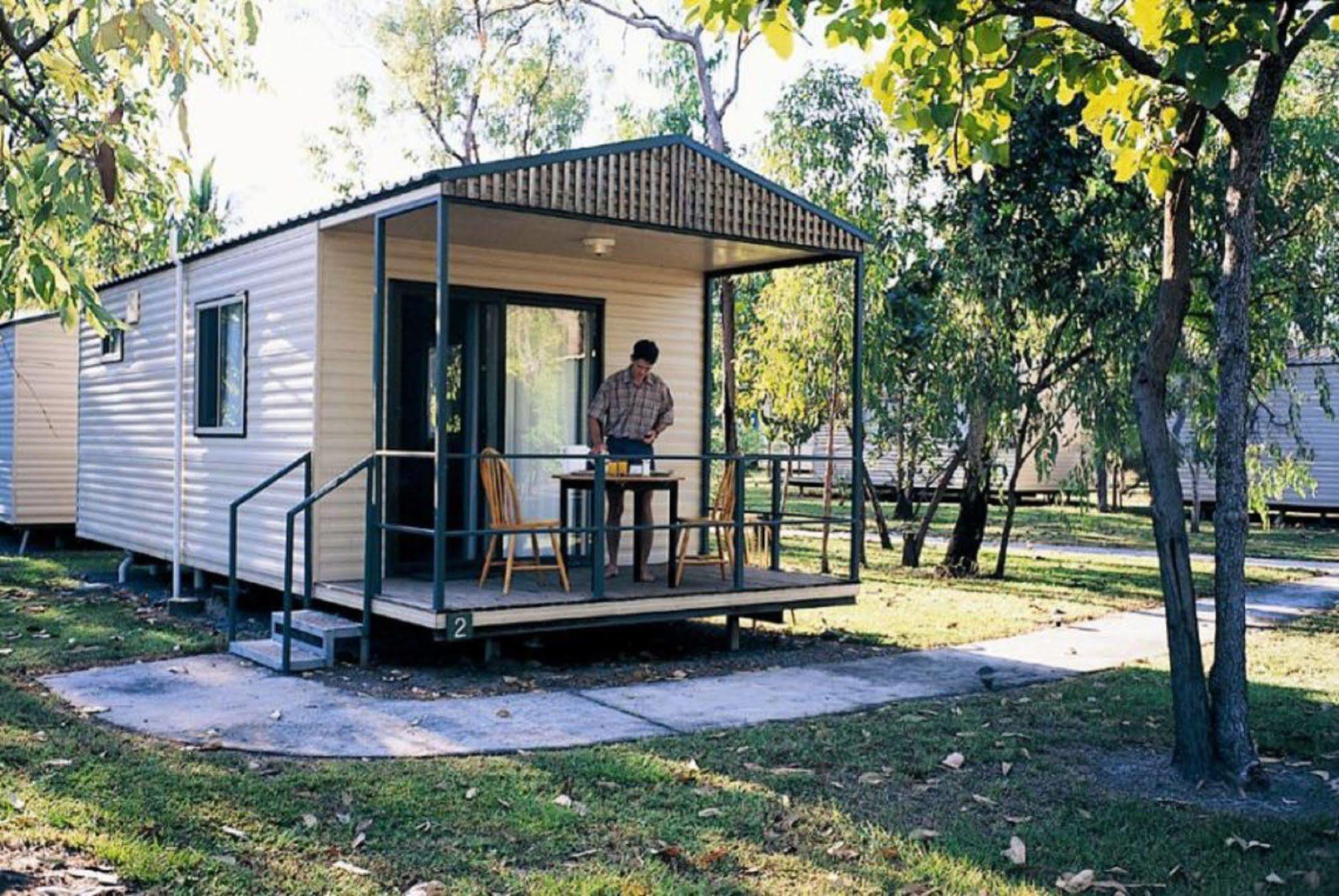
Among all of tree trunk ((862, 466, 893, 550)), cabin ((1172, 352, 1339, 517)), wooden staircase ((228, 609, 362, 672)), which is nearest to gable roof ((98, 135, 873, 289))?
wooden staircase ((228, 609, 362, 672))

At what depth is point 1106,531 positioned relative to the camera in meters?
23.0

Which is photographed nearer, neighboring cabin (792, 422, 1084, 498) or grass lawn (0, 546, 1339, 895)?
grass lawn (0, 546, 1339, 895)

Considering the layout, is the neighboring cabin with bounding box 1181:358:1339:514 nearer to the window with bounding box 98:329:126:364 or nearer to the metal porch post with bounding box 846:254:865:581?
the metal porch post with bounding box 846:254:865:581

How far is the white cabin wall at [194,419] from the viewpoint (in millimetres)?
9781

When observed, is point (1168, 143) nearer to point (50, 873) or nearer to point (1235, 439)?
point (1235, 439)

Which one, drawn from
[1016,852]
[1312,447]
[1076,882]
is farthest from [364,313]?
[1312,447]

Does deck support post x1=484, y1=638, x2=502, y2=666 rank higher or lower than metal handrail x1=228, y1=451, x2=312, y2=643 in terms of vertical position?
lower

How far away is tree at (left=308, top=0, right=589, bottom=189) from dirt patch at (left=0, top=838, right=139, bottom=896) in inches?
928

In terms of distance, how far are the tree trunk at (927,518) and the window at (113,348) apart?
333 inches

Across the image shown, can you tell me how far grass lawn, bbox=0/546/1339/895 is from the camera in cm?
457

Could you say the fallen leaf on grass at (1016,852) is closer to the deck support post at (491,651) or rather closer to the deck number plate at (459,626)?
the deck number plate at (459,626)

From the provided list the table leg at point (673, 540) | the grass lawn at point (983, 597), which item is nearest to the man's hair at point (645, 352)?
the table leg at point (673, 540)

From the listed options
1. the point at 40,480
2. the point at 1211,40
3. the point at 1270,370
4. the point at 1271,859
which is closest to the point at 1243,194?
the point at 1211,40

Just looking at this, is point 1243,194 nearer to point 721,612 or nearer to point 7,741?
point 721,612
